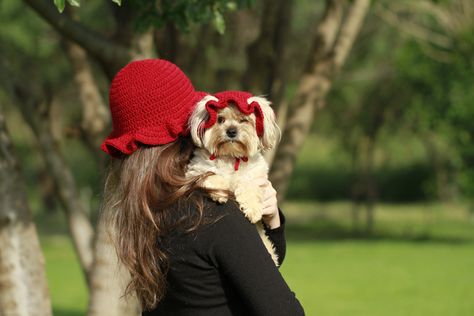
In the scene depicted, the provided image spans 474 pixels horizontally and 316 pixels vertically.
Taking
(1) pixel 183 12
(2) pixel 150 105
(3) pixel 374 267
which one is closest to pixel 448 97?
(3) pixel 374 267

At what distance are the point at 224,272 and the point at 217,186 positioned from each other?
0.28m

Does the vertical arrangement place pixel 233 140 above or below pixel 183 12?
below

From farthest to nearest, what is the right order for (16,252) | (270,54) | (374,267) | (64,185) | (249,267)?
(374,267) → (270,54) → (64,185) → (16,252) → (249,267)

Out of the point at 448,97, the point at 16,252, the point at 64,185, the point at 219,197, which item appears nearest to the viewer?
the point at 219,197

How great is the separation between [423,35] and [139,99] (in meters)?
21.0

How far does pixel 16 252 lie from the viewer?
5.71 m

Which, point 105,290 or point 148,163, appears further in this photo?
point 105,290

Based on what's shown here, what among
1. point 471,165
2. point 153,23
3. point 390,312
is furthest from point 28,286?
point 471,165

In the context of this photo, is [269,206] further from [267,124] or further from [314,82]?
[314,82]

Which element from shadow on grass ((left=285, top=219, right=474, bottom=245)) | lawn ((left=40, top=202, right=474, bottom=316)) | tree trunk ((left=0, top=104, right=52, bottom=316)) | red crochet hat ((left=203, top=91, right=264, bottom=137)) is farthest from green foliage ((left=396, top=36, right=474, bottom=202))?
red crochet hat ((left=203, top=91, right=264, bottom=137))

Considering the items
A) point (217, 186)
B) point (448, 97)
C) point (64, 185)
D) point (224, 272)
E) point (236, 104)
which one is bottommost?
point (224, 272)

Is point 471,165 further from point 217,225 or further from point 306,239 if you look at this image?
point 217,225

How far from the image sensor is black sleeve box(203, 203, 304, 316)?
2.54 metres

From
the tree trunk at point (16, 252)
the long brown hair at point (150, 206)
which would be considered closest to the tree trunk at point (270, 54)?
the tree trunk at point (16, 252)
